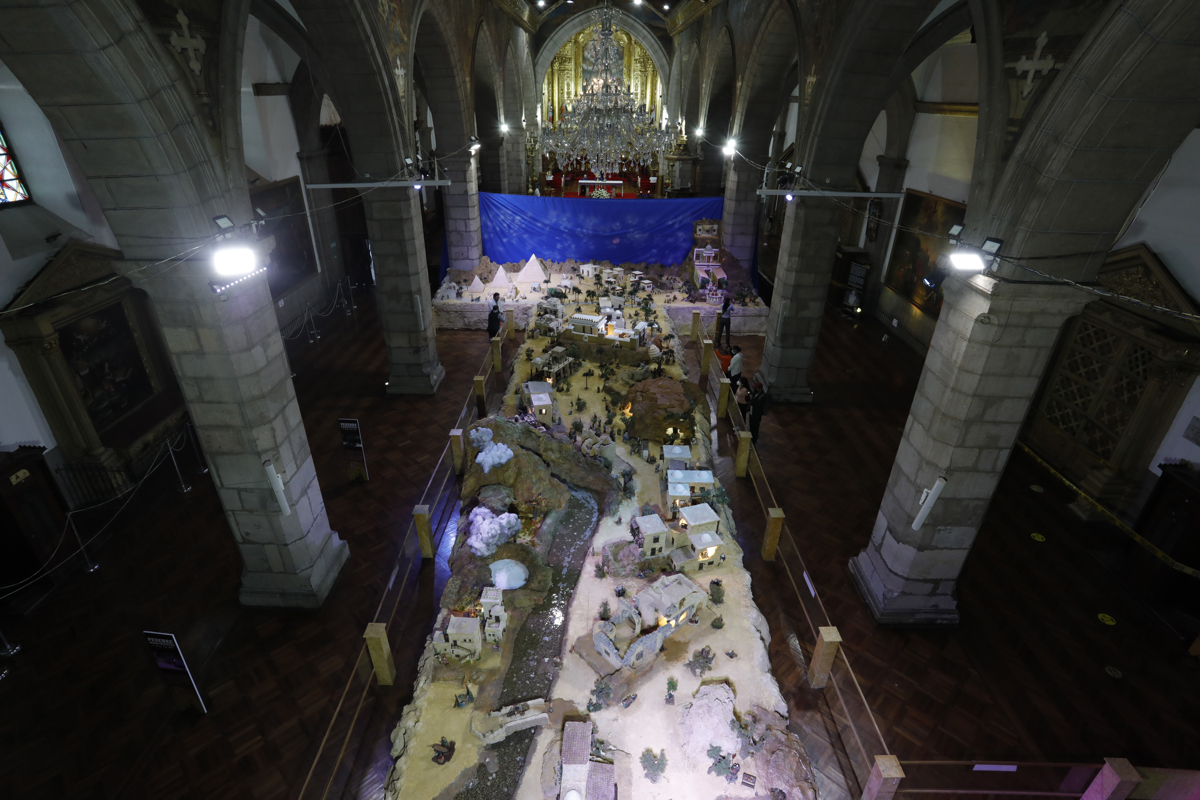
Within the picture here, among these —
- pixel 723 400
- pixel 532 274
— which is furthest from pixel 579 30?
pixel 723 400

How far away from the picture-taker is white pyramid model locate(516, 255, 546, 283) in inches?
627

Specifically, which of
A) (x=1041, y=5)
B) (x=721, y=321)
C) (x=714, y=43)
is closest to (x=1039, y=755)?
(x=1041, y=5)

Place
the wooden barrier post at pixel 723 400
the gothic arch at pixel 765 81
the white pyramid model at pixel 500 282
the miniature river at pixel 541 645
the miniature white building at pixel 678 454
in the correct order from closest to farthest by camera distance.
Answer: the miniature river at pixel 541 645 < the miniature white building at pixel 678 454 < the wooden barrier post at pixel 723 400 < the gothic arch at pixel 765 81 < the white pyramid model at pixel 500 282

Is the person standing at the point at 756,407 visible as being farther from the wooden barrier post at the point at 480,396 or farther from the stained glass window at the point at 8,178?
the stained glass window at the point at 8,178

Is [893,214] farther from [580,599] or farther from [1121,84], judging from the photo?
[580,599]

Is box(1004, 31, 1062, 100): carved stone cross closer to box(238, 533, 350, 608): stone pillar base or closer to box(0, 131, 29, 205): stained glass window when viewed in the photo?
box(238, 533, 350, 608): stone pillar base

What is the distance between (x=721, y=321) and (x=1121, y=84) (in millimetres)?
9142

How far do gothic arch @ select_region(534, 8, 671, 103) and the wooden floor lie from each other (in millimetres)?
21878

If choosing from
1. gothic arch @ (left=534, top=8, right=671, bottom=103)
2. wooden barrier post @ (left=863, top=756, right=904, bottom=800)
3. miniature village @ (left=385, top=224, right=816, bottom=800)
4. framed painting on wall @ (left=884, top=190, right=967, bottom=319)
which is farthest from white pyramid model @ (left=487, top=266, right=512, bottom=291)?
wooden barrier post @ (left=863, top=756, right=904, bottom=800)

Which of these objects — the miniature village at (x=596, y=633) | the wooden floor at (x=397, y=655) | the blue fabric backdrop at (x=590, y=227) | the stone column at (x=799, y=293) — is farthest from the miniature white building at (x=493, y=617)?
the blue fabric backdrop at (x=590, y=227)

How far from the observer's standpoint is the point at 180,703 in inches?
226

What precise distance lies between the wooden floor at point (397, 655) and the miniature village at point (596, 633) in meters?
0.71

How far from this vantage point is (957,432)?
236 inches

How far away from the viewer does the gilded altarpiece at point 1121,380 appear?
799 centimetres
